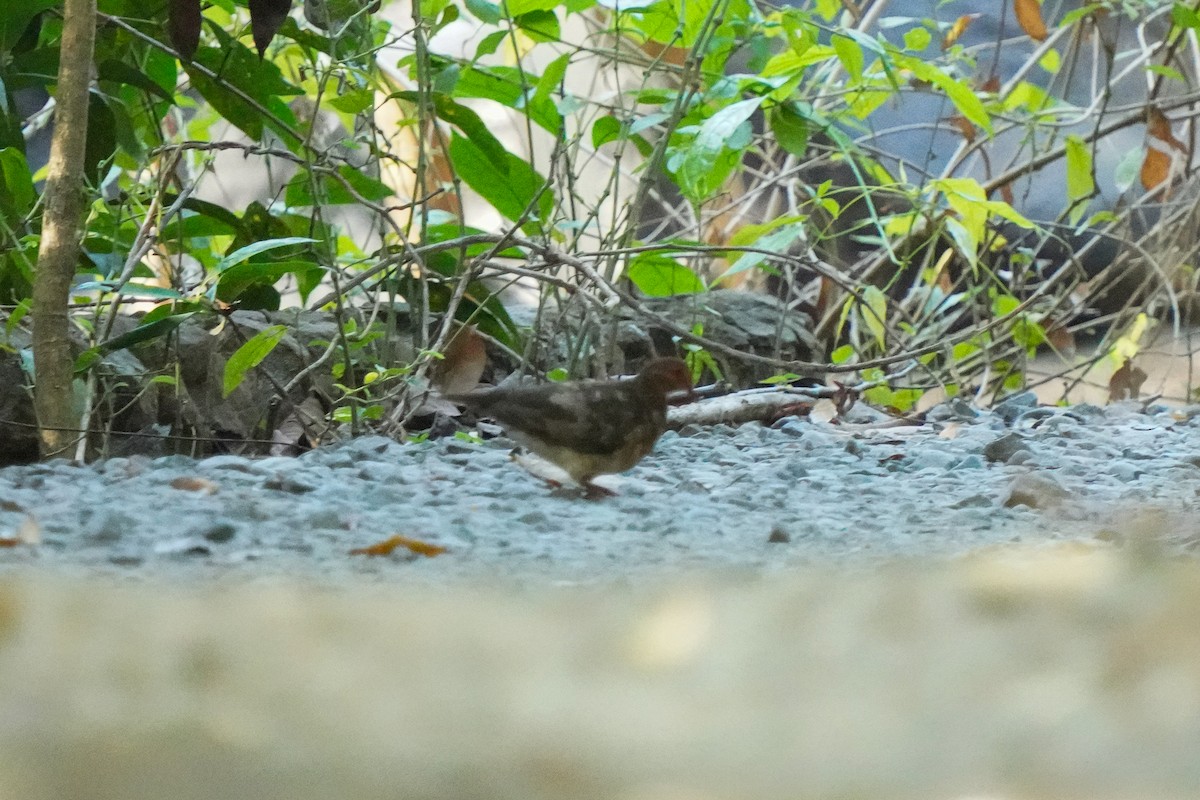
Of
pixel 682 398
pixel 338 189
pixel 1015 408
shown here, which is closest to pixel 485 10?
pixel 338 189

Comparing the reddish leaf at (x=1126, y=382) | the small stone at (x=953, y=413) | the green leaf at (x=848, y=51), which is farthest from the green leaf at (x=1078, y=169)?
the green leaf at (x=848, y=51)

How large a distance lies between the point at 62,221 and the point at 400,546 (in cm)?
125

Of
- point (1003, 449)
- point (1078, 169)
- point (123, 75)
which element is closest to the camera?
point (1003, 449)

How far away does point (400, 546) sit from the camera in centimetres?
110

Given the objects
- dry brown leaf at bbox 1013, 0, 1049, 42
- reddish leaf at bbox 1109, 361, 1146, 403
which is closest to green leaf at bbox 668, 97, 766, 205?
dry brown leaf at bbox 1013, 0, 1049, 42

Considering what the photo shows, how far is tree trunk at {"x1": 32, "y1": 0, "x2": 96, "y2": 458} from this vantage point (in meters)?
1.97

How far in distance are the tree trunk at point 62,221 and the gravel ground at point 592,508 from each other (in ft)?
1.33

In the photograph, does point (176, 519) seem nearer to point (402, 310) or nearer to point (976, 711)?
point (976, 711)

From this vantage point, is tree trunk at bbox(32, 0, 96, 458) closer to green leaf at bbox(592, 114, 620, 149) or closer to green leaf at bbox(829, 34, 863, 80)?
green leaf at bbox(592, 114, 620, 149)

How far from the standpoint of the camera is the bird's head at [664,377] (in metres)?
2.10

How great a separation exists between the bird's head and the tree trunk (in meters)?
1.02

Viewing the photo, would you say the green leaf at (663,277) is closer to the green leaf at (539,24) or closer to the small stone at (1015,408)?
the green leaf at (539,24)

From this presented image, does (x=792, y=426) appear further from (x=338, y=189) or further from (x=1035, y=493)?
(x=338, y=189)

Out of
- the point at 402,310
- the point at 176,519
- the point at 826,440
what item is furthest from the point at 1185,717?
the point at 402,310
